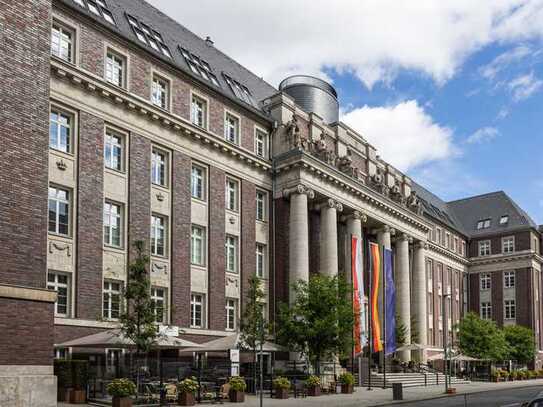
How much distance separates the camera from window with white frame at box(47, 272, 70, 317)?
29594 millimetres

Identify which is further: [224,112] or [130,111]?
[224,112]

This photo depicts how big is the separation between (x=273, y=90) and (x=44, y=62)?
33916mm

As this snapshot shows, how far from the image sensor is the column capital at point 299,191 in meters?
→ 44.2

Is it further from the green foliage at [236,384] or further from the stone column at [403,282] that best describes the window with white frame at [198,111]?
the stone column at [403,282]

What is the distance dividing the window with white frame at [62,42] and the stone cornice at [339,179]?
55.0ft

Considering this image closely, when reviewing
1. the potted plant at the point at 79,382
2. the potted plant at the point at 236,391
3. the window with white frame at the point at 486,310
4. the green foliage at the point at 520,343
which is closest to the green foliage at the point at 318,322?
the potted plant at the point at 236,391

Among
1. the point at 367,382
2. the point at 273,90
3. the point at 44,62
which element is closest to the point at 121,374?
the point at 44,62

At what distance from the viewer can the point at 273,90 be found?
2110 inches

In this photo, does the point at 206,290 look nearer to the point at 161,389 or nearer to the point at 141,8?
the point at 161,389

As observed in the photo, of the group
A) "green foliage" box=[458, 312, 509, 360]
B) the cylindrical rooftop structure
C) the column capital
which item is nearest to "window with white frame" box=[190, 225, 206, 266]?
the column capital

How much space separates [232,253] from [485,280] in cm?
4981

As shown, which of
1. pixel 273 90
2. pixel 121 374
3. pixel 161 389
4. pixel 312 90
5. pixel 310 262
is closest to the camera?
pixel 161 389

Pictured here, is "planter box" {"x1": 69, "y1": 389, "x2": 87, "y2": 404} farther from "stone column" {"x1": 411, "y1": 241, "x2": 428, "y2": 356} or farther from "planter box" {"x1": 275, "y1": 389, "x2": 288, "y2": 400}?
"stone column" {"x1": 411, "y1": 241, "x2": 428, "y2": 356}

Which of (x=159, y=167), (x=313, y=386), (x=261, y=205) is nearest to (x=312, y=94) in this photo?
(x=261, y=205)
